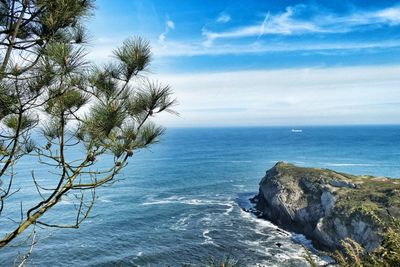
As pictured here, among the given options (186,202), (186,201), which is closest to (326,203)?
(186,202)

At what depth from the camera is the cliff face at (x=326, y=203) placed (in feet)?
120

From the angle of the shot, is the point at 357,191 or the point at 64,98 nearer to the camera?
the point at 64,98

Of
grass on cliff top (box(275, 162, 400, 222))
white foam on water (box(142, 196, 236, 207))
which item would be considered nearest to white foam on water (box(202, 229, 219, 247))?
white foam on water (box(142, 196, 236, 207))

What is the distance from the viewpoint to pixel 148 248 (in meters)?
38.4

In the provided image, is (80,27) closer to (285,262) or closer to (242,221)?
(285,262)

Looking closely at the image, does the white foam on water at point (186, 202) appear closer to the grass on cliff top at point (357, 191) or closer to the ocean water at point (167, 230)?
the ocean water at point (167, 230)

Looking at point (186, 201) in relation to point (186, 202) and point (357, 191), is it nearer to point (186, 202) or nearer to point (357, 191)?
point (186, 202)

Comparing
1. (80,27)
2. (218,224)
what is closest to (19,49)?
(80,27)

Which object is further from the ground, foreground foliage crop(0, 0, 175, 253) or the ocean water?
foreground foliage crop(0, 0, 175, 253)

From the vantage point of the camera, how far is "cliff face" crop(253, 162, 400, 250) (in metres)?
36.7

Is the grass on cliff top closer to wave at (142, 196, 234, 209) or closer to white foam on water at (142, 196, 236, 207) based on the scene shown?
wave at (142, 196, 234, 209)

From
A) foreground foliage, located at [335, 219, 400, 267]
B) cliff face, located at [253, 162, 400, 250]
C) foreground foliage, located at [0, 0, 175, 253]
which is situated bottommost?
cliff face, located at [253, 162, 400, 250]

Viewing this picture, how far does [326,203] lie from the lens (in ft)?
144

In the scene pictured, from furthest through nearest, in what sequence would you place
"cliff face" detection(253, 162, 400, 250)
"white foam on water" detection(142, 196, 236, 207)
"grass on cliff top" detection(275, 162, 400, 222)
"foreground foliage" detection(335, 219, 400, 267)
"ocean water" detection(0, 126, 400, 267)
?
"white foam on water" detection(142, 196, 236, 207)
"grass on cliff top" detection(275, 162, 400, 222)
"cliff face" detection(253, 162, 400, 250)
"ocean water" detection(0, 126, 400, 267)
"foreground foliage" detection(335, 219, 400, 267)
